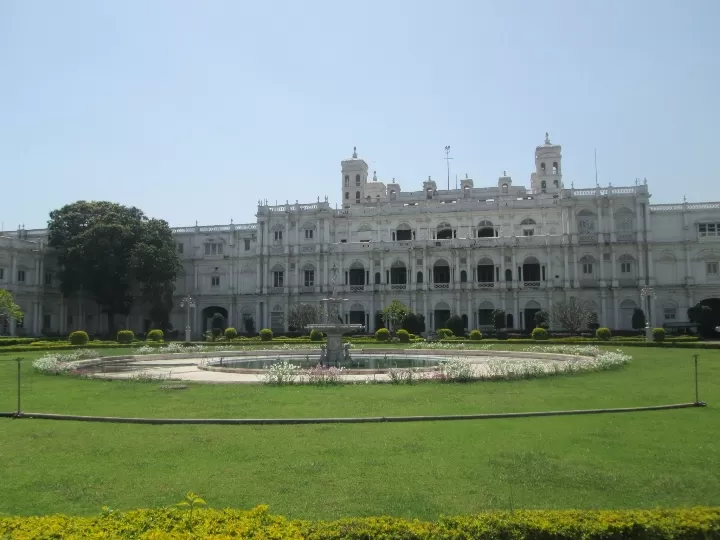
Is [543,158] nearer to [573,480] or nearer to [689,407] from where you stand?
[689,407]

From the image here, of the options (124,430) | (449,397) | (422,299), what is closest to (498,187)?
(422,299)

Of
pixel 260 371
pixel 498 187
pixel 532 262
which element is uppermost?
pixel 498 187

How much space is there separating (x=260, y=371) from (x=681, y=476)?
15.8 meters

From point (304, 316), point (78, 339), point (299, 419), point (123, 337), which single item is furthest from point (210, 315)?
point (299, 419)

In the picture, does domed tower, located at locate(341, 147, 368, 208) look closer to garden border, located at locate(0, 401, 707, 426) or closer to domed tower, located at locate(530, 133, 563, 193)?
domed tower, located at locate(530, 133, 563, 193)

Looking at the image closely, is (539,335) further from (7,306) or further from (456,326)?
(7,306)

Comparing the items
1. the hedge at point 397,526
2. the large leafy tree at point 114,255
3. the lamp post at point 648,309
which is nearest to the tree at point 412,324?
the lamp post at point 648,309

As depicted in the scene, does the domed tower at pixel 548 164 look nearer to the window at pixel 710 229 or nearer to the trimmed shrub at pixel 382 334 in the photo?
the window at pixel 710 229

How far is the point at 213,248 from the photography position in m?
66.8

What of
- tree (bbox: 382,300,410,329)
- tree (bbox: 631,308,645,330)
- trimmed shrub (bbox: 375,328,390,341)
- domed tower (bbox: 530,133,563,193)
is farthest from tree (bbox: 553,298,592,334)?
domed tower (bbox: 530,133,563,193)

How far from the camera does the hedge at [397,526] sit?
5281 mm

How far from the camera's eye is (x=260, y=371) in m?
22.0

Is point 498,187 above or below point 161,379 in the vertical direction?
above

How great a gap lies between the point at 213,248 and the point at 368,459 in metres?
60.0
